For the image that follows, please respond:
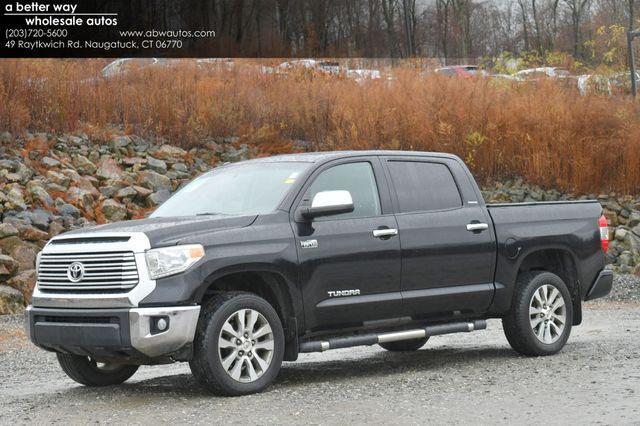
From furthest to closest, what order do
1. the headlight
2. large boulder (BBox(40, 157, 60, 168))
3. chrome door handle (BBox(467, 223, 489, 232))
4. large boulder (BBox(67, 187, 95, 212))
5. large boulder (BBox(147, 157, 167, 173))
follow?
large boulder (BBox(147, 157, 167, 173)), large boulder (BBox(40, 157, 60, 168)), large boulder (BBox(67, 187, 95, 212)), chrome door handle (BBox(467, 223, 489, 232)), the headlight

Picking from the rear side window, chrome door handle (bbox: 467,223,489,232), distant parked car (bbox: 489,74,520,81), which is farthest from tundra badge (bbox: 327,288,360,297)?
distant parked car (bbox: 489,74,520,81)

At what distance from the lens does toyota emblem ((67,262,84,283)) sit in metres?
8.34

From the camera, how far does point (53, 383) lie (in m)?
9.85

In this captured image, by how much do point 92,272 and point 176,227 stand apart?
717mm

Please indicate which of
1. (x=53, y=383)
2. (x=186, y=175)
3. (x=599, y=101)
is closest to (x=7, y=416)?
(x=53, y=383)

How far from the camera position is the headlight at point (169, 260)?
26.6 feet

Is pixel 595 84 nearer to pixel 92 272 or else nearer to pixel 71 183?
pixel 71 183

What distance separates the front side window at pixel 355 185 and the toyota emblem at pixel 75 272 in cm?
206

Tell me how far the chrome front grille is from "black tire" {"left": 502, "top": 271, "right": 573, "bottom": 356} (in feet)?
13.2

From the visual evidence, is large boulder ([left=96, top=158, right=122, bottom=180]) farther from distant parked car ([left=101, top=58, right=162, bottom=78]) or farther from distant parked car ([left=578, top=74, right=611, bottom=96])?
distant parked car ([left=578, top=74, right=611, bottom=96])

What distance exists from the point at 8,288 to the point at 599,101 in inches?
591

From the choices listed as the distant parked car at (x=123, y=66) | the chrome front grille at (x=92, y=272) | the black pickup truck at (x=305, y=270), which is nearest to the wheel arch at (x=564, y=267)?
the black pickup truck at (x=305, y=270)

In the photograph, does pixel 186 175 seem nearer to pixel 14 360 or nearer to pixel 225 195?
pixel 14 360

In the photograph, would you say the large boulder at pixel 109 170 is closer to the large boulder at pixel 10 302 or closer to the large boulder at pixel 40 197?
the large boulder at pixel 40 197
